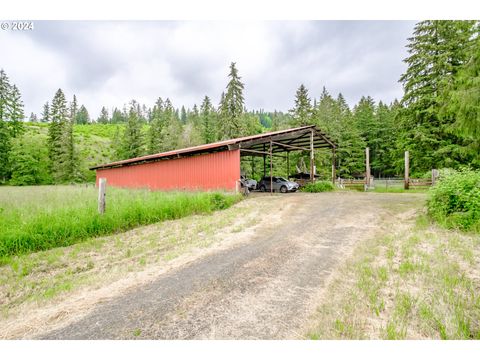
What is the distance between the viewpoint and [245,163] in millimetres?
31484

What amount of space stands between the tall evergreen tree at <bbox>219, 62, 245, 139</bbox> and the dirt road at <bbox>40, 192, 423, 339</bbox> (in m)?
27.5

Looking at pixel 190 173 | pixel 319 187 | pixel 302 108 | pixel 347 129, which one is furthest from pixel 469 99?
pixel 347 129

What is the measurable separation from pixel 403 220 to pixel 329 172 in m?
27.0

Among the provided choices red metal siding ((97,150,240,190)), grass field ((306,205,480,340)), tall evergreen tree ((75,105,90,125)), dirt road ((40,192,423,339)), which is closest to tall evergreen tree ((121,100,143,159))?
red metal siding ((97,150,240,190))

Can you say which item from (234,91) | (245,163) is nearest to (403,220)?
(245,163)

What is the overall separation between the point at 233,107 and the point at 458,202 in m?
28.7

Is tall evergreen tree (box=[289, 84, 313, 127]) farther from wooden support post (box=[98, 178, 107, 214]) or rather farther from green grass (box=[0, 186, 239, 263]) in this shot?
wooden support post (box=[98, 178, 107, 214])

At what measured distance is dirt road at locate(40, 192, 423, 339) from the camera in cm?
238

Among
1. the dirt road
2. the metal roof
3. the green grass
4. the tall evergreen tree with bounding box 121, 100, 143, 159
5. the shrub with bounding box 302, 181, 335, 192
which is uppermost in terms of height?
the tall evergreen tree with bounding box 121, 100, 143, 159

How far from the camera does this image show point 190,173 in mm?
15148

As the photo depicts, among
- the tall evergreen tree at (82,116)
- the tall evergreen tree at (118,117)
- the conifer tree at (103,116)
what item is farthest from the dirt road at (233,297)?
the tall evergreen tree at (82,116)

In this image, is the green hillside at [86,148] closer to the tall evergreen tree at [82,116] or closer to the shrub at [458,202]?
the shrub at [458,202]

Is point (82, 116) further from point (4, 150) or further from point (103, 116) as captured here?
point (4, 150)
